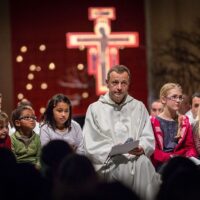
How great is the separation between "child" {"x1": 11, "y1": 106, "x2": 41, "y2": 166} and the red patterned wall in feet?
17.9

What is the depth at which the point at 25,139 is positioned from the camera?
579cm

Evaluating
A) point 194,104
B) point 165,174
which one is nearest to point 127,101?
point 165,174

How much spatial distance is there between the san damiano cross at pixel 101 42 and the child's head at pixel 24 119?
508cm

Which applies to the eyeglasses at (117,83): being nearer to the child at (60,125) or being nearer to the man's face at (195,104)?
the child at (60,125)

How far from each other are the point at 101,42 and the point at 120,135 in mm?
5763

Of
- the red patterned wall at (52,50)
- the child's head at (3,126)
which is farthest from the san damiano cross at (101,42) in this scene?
the child's head at (3,126)

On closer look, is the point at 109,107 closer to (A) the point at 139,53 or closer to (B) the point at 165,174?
(B) the point at 165,174

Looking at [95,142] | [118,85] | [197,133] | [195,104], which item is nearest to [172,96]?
[197,133]

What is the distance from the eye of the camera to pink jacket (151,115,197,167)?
5.68 metres

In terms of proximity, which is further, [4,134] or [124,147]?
[4,134]

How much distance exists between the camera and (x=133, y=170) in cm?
519

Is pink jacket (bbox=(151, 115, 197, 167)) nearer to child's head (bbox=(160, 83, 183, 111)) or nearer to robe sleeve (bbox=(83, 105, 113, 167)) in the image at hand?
child's head (bbox=(160, 83, 183, 111))

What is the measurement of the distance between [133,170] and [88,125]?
528 mm

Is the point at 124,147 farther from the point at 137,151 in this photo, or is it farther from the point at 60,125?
the point at 60,125
